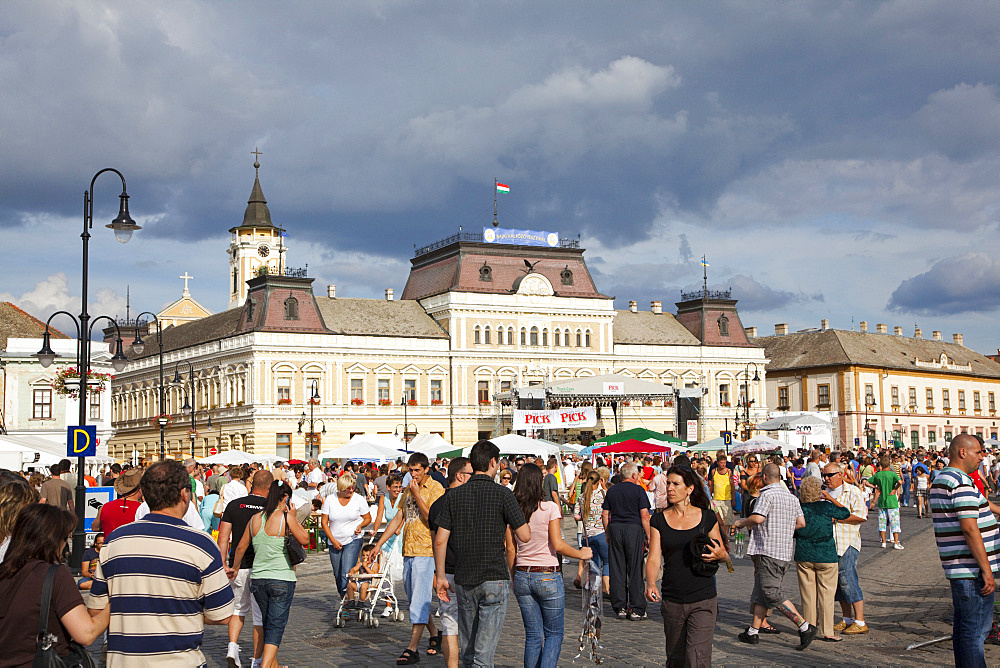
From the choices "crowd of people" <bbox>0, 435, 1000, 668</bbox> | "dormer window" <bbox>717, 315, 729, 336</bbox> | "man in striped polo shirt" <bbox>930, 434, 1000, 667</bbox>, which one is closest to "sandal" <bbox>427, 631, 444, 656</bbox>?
"crowd of people" <bbox>0, 435, 1000, 668</bbox>

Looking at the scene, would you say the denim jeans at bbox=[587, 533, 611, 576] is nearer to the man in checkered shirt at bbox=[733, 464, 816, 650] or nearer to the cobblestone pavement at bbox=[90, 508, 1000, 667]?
the cobblestone pavement at bbox=[90, 508, 1000, 667]

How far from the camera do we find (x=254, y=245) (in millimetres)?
103812

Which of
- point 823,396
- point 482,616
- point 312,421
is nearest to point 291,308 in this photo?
point 312,421

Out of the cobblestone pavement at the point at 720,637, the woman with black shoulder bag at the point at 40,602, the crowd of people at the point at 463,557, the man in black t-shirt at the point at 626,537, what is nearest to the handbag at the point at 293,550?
the crowd of people at the point at 463,557

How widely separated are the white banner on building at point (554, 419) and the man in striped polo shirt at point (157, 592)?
3650cm

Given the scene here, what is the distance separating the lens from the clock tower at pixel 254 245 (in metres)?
104

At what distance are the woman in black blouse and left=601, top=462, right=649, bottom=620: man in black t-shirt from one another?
5.12 m

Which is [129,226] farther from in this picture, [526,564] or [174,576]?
[174,576]

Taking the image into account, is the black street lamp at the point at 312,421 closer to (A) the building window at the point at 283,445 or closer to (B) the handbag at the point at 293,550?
(A) the building window at the point at 283,445

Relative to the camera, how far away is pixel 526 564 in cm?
834

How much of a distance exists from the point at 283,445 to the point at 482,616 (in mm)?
59070

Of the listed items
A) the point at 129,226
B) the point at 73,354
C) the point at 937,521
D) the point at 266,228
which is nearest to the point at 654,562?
the point at 937,521

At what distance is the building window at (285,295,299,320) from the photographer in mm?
67000

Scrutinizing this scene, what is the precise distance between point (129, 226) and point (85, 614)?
52.5 ft
